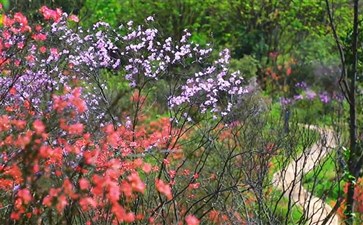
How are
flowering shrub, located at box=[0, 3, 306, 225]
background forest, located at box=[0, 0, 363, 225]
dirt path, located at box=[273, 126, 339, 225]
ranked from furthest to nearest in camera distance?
dirt path, located at box=[273, 126, 339, 225], background forest, located at box=[0, 0, 363, 225], flowering shrub, located at box=[0, 3, 306, 225]

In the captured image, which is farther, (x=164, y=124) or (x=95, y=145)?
(x=164, y=124)

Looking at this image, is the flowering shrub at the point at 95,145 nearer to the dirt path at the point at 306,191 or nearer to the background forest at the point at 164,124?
the background forest at the point at 164,124

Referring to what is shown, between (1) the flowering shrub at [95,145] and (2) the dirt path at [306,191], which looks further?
(2) the dirt path at [306,191]

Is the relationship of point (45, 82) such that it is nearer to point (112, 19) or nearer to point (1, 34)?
point (1, 34)

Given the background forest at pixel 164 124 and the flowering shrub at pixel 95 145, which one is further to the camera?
the background forest at pixel 164 124

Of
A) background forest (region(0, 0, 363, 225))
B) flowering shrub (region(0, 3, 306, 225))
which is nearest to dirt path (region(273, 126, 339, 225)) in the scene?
background forest (region(0, 0, 363, 225))

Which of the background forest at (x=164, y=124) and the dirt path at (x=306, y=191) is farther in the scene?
the dirt path at (x=306, y=191)

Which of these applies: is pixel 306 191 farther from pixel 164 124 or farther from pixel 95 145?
pixel 164 124

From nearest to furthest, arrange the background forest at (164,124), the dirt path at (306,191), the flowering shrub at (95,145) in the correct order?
the flowering shrub at (95,145), the background forest at (164,124), the dirt path at (306,191)

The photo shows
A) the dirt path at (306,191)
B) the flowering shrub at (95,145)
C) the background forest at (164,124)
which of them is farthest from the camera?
the dirt path at (306,191)

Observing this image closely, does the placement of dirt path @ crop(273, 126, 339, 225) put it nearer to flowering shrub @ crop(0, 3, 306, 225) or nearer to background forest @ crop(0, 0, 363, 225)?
background forest @ crop(0, 0, 363, 225)

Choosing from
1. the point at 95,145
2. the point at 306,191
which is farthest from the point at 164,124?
the point at 95,145

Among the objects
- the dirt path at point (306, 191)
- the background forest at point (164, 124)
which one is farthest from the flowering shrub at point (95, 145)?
the dirt path at point (306, 191)

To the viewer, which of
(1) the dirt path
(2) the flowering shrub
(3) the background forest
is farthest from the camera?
(1) the dirt path
